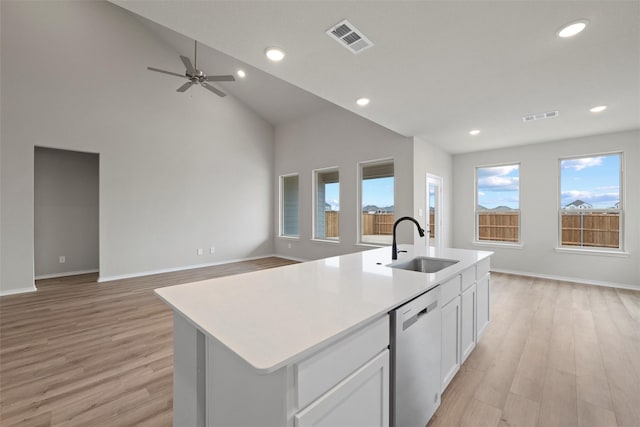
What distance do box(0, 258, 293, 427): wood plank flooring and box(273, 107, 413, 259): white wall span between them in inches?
141

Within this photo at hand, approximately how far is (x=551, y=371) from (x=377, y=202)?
3.82 m

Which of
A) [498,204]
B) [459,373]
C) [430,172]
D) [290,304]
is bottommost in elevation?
[459,373]

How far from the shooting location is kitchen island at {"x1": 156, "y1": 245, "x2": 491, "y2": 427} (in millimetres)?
804

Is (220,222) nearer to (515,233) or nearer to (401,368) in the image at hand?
(401,368)

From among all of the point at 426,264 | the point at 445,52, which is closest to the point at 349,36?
the point at 445,52

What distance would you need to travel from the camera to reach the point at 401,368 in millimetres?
1237

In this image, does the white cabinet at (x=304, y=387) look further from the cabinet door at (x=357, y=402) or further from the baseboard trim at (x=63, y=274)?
the baseboard trim at (x=63, y=274)

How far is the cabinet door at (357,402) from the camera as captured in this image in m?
0.84

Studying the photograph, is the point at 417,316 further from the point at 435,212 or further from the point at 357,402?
the point at 435,212

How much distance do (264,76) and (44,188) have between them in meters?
4.68

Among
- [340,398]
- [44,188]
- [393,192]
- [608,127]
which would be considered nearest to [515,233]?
[608,127]

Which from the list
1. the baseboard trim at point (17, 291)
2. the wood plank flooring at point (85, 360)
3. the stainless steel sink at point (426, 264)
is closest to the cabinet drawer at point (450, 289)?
the stainless steel sink at point (426, 264)

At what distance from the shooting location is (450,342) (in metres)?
1.84

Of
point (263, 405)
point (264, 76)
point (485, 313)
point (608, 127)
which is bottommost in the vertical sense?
point (485, 313)
